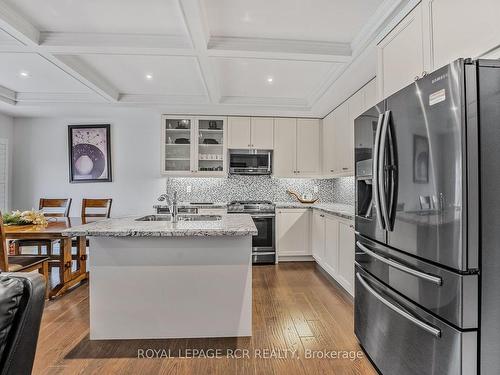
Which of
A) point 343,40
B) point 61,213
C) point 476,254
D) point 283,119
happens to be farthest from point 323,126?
point 61,213

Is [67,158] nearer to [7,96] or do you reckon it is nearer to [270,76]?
[7,96]

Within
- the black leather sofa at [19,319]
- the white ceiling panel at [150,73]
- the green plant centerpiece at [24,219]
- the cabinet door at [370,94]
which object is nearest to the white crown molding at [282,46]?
the white ceiling panel at [150,73]

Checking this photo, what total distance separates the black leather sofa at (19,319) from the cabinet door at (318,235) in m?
3.34

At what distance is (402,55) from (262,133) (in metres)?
2.75

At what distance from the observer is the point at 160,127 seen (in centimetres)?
449

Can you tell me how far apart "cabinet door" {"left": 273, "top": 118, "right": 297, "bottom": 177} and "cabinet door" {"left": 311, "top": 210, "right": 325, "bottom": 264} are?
34.4 inches

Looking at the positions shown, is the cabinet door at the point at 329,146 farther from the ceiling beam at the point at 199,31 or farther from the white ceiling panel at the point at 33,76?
the white ceiling panel at the point at 33,76

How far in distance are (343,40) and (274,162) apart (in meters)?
2.26

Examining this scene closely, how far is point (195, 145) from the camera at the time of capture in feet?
14.8

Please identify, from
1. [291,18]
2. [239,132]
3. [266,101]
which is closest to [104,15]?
[291,18]

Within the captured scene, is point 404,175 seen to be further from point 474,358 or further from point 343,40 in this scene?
point 343,40

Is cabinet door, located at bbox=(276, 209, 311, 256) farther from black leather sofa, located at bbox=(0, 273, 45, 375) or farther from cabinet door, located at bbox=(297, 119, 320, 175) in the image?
black leather sofa, located at bbox=(0, 273, 45, 375)

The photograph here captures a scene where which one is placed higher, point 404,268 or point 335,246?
point 404,268

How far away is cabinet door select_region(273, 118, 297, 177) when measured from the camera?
454cm
